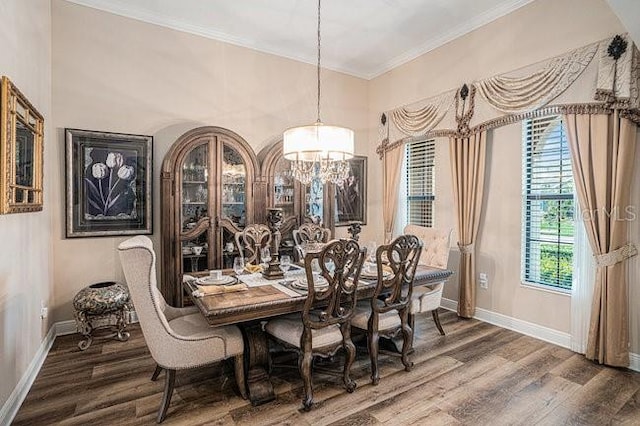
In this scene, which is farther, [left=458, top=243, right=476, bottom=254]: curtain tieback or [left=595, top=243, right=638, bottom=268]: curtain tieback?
[left=458, top=243, right=476, bottom=254]: curtain tieback

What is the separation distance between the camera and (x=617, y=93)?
9.07 feet

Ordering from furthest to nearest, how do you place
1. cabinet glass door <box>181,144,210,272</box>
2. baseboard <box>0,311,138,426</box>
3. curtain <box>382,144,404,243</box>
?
curtain <box>382,144,404,243</box> → cabinet glass door <box>181,144,210,272</box> → baseboard <box>0,311,138,426</box>

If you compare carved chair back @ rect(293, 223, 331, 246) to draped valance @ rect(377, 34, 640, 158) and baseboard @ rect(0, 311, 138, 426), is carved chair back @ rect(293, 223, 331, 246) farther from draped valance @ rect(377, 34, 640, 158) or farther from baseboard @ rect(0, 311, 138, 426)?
baseboard @ rect(0, 311, 138, 426)

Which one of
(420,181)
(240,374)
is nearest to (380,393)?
(240,374)

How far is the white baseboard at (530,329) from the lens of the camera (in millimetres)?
2820

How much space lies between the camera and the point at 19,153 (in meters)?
2.31

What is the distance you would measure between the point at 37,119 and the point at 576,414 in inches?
179

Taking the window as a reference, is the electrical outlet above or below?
below

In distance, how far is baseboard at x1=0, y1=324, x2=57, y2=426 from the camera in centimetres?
208

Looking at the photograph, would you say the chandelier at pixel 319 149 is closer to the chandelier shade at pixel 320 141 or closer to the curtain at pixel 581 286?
the chandelier shade at pixel 320 141

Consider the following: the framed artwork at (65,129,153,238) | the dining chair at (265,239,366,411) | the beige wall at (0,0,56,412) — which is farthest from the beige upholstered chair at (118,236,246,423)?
the framed artwork at (65,129,153,238)

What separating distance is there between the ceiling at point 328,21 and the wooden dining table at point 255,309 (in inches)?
117

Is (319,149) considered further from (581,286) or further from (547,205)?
(581,286)

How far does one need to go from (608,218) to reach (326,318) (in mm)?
2548
